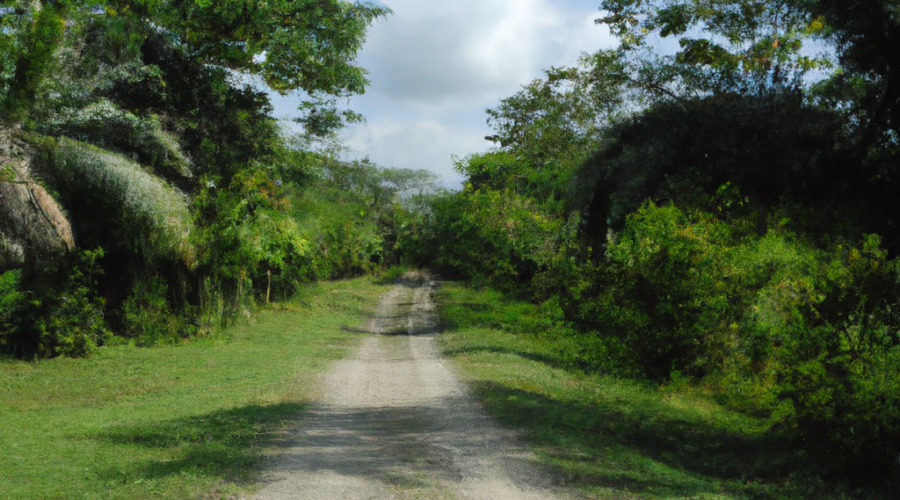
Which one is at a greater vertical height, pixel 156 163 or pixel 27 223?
pixel 156 163

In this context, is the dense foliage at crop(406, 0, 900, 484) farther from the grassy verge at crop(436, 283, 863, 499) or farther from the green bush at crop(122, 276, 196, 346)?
the green bush at crop(122, 276, 196, 346)

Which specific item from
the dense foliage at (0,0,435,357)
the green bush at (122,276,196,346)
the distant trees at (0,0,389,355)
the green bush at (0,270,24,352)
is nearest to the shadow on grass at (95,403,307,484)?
the dense foliage at (0,0,435,357)

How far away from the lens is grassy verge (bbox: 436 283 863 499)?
737 cm

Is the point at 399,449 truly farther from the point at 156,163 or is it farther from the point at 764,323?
the point at 156,163

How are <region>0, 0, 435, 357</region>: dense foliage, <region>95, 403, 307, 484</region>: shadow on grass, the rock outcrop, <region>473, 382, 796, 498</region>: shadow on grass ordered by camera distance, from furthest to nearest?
1. <region>0, 0, 435, 357</region>: dense foliage
2. the rock outcrop
3. <region>473, 382, 796, 498</region>: shadow on grass
4. <region>95, 403, 307, 484</region>: shadow on grass

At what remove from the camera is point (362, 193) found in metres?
60.2

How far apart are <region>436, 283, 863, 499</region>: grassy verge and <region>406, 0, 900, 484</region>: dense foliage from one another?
16.0 inches

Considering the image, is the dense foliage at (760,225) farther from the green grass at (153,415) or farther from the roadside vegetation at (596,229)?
the green grass at (153,415)

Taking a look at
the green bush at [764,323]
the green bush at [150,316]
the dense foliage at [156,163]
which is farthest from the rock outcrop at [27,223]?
the green bush at [764,323]

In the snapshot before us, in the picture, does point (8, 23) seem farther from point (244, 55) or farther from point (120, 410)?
point (244, 55)

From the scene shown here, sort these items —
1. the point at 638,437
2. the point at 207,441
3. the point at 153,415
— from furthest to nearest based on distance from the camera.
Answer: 1. the point at 153,415
2. the point at 638,437
3. the point at 207,441

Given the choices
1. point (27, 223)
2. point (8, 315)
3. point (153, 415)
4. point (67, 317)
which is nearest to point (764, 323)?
point (153, 415)

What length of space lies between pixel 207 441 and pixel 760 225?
37.2 ft

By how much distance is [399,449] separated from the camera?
335 inches
